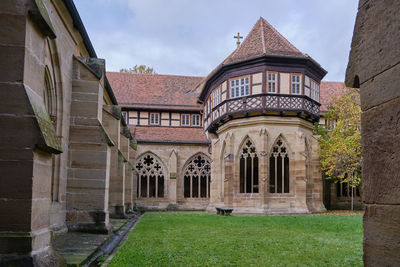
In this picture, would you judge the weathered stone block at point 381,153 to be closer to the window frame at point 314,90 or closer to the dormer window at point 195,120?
the window frame at point 314,90

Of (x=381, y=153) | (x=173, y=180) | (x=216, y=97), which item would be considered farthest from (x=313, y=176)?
(x=381, y=153)

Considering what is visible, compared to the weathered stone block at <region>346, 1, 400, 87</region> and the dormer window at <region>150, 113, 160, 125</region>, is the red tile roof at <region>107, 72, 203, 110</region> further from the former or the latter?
the weathered stone block at <region>346, 1, 400, 87</region>

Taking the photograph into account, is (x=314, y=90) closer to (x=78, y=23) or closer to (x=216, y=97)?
(x=216, y=97)

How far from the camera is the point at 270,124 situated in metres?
20.1

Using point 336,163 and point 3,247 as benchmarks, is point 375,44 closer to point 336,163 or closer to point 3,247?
point 3,247

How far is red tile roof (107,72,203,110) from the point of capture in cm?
2827

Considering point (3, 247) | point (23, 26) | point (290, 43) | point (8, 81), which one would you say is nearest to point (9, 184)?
point (3, 247)

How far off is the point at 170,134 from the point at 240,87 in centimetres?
789

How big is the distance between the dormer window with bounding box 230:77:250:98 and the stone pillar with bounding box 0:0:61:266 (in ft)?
53.6

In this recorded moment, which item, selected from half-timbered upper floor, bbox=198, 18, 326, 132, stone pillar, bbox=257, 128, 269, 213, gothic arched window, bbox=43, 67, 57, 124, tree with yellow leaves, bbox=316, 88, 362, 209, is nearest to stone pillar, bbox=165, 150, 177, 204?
half-timbered upper floor, bbox=198, 18, 326, 132

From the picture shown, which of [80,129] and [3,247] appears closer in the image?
[3,247]

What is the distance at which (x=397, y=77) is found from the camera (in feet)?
9.77

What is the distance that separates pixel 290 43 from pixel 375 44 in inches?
765

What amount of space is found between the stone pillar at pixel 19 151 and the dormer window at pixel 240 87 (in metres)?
16.3
